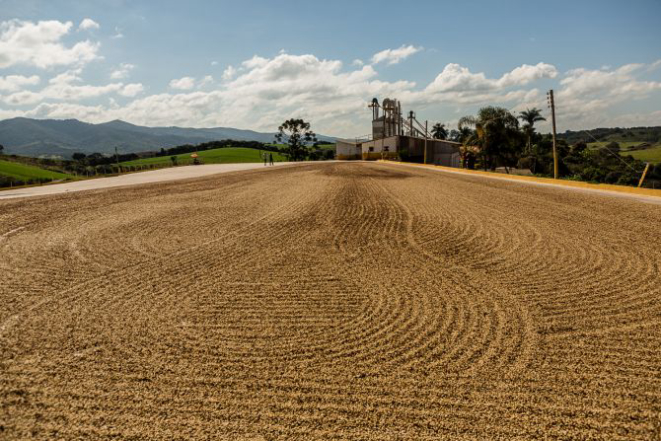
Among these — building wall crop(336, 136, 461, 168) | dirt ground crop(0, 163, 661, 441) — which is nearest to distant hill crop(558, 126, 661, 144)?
building wall crop(336, 136, 461, 168)

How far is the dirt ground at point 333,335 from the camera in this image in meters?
3.45

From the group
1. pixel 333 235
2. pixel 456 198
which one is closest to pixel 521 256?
pixel 333 235

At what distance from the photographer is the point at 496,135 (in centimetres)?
3822

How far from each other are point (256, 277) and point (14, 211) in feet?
44.6

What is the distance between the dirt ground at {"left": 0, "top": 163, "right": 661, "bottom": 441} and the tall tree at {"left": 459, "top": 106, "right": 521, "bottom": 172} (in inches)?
1192

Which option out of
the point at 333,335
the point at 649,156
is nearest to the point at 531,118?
the point at 649,156

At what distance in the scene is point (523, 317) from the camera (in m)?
5.32

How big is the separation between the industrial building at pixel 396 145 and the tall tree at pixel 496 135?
8185mm

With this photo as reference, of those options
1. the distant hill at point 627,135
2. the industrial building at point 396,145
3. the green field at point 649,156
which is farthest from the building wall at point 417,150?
the distant hill at point 627,135

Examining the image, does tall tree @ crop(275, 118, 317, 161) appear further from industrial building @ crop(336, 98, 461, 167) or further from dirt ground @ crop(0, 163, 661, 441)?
dirt ground @ crop(0, 163, 661, 441)

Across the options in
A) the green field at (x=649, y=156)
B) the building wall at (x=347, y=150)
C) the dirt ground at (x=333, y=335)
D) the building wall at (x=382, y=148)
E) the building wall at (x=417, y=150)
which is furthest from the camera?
the building wall at (x=347, y=150)

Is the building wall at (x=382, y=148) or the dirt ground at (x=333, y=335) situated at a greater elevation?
the building wall at (x=382, y=148)

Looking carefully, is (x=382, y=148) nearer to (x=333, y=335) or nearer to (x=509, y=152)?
(x=509, y=152)

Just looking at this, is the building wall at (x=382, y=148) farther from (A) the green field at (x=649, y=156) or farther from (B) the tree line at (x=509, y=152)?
(A) the green field at (x=649, y=156)
